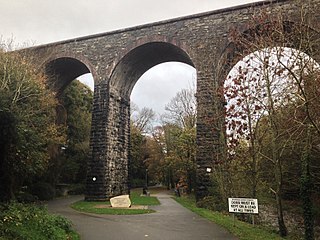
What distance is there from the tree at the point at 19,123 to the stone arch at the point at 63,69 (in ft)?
15.3

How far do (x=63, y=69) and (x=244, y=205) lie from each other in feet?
51.0

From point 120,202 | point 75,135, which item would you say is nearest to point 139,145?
point 75,135

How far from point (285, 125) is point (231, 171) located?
9.26 ft

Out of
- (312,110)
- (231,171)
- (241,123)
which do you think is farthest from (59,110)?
(312,110)

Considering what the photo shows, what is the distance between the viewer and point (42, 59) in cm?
1892

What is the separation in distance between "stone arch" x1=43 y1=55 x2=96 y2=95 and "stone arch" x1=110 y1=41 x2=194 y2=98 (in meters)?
1.53

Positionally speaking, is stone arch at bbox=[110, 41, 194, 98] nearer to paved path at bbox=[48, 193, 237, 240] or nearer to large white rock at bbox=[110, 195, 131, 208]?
large white rock at bbox=[110, 195, 131, 208]

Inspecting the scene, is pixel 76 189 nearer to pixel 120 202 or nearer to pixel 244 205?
pixel 120 202

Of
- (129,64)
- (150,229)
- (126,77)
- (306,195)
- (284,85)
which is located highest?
(129,64)

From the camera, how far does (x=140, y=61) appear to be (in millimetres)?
18438

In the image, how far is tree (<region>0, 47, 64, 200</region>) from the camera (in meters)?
6.72

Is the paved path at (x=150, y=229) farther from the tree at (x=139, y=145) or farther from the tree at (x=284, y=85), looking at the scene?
the tree at (x=139, y=145)

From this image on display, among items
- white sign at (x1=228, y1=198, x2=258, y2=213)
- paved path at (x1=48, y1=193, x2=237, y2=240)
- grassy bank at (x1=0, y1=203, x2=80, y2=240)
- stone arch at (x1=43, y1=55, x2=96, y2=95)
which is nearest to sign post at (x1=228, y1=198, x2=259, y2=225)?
white sign at (x1=228, y1=198, x2=258, y2=213)

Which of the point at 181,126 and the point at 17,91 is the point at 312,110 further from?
the point at 181,126
